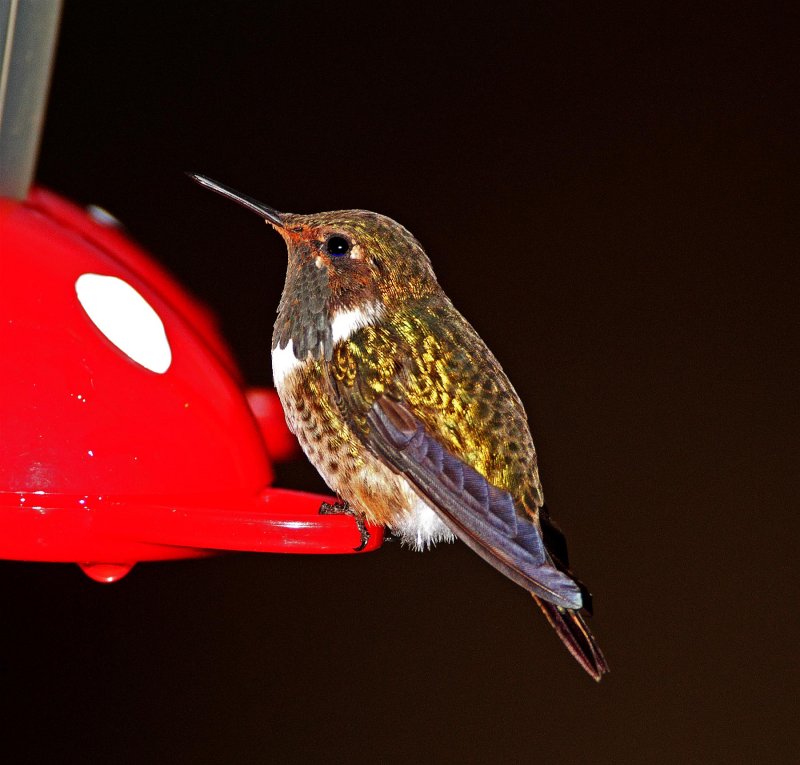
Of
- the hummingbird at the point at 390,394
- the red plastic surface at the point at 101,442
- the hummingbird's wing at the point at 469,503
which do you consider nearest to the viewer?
the red plastic surface at the point at 101,442

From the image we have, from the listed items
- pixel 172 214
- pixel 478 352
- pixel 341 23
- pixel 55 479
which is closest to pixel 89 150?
pixel 172 214

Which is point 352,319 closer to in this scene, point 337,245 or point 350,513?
point 337,245

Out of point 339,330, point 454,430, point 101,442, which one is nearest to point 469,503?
point 454,430

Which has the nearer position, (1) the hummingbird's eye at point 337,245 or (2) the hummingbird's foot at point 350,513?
(2) the hummingbird's foot at point 350,513

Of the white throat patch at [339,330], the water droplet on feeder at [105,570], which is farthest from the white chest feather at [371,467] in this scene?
the water droplet on feeder at [105,570]

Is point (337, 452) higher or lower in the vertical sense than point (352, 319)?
lower

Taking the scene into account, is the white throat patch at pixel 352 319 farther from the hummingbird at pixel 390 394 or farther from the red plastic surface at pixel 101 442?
the red plastic surface at pixel 101 442
